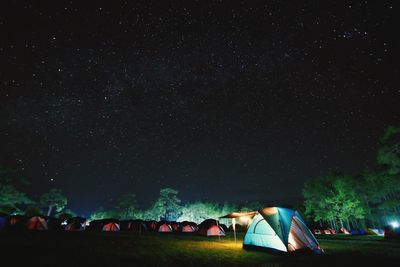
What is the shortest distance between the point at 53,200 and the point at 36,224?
43.3 m

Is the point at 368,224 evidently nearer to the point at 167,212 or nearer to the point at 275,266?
the point at 167,212

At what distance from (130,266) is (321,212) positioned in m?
48.1

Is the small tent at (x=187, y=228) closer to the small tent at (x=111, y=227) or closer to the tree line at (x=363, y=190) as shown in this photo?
the small tent at (x=111, y=227)

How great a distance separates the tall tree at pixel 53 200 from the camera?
64.7 m

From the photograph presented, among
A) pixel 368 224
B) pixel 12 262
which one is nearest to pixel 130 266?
pixel 12 262

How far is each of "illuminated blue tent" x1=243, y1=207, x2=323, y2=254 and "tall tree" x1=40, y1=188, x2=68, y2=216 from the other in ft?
218

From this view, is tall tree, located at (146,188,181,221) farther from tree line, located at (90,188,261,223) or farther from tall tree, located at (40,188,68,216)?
tall tree, located at (40,188,68,216)

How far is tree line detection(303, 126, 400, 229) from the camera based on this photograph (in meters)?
26.3

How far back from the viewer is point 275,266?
877 cm

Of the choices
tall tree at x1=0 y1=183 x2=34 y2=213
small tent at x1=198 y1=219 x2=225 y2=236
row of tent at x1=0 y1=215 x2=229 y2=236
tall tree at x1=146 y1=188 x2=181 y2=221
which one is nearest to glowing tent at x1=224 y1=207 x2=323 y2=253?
row of tent at x1=0 y1=215 x2=229 y2=236

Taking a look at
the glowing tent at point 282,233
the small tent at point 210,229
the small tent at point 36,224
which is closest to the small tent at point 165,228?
the small tent at point 210,229

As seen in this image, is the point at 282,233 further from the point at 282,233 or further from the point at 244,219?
the point at 244,219

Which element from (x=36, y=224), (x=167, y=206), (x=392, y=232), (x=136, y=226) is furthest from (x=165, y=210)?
(x=392, y=232)

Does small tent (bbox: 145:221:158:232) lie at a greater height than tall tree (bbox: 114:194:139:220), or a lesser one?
lesser
